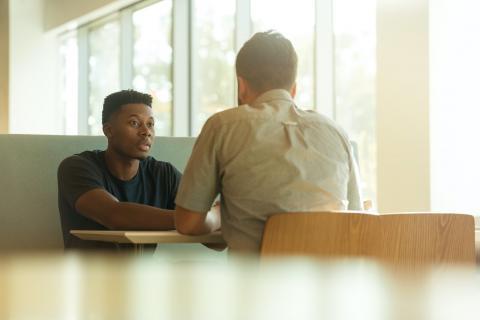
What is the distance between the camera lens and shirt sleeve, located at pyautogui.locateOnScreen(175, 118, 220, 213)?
2.27 m

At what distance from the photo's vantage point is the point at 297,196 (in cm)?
218

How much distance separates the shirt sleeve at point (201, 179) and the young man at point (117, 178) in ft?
1.34

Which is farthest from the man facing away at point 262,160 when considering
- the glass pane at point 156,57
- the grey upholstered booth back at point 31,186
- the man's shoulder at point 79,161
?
the glass pane at point 156,57

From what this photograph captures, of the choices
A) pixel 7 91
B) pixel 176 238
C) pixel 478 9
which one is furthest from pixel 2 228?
pixel 7 91

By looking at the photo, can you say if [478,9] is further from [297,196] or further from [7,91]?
[7,91]

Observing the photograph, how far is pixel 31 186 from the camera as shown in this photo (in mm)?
3611

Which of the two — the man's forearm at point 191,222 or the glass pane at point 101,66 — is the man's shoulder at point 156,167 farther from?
the glass pane at point 101,66

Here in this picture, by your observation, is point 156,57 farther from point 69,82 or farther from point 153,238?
point 153,238

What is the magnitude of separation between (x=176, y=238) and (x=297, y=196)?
345 millimetres

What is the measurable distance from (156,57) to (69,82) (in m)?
2.57

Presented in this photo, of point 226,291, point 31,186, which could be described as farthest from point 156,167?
point 226,291

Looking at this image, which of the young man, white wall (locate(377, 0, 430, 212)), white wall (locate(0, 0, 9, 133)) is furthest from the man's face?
white wall (locate(0, 0, 9, 133))

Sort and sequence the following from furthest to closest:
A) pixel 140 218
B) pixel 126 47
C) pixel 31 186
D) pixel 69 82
Result: pixel 69 82 → pixel 126 47 → pixel 31 186 → pixel 140 218

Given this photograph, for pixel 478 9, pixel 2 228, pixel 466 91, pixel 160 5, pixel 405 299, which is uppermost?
pixel 160 5
